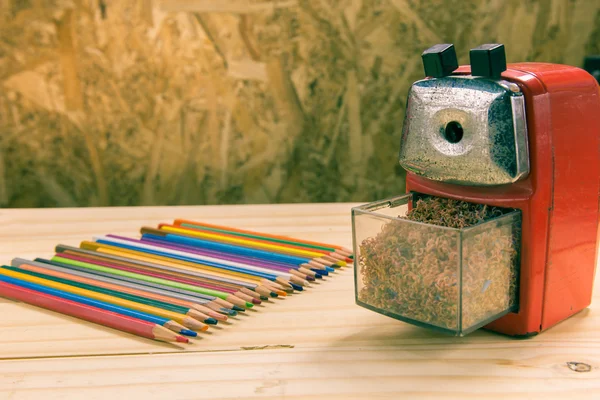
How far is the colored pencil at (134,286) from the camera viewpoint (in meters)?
0.62

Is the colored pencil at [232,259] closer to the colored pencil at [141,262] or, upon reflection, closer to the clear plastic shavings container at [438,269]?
the colored pencil at [141,262]

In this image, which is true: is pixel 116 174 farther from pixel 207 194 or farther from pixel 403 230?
pixel 403 230

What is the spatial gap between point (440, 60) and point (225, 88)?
23.0 inches

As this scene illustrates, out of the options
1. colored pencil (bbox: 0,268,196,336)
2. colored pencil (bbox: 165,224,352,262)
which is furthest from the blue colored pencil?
colored pencil (bbox: 165,224,352,262)

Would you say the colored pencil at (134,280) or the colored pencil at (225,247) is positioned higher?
the colored pencil at (134,280)

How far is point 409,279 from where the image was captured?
1.76ft

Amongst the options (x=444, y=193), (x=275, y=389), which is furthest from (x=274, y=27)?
(x=275, y=389)

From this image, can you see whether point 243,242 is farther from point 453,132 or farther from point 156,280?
point 453,132

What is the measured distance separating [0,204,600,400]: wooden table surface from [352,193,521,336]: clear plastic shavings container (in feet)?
0.11

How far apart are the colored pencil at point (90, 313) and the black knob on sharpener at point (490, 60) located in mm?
317

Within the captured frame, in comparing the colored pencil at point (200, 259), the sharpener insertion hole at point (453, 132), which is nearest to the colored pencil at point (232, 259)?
the colored pencil at point (200, 259)

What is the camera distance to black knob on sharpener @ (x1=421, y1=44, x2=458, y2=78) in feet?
1.84

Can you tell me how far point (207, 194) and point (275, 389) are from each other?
0.67 meters

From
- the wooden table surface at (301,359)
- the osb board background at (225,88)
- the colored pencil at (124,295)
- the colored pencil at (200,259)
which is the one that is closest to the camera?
the wooden table surface at (301,359)
